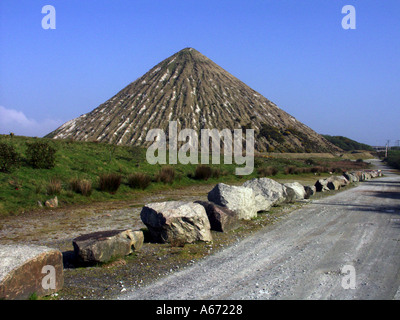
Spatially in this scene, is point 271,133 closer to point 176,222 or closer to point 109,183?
point 109,183

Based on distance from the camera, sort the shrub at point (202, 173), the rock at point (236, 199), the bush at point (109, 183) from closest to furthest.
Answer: the rock at point (236, 199) < the bush at point (109, 183) < the shrub at point (202, 173)

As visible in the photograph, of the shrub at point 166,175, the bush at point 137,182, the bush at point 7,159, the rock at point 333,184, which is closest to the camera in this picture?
the bush at point 7,159

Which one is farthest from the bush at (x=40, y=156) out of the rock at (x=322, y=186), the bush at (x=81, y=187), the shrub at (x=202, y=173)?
the rock at (x=322, y=186)

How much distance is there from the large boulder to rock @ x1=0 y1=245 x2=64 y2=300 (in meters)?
9.84

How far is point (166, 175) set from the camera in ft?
78.8

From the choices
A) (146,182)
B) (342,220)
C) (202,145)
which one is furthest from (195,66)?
(342,220)

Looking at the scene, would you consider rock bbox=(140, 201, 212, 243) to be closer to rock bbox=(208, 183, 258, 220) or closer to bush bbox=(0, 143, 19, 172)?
rock bbox=(208, 183, 258, 220)

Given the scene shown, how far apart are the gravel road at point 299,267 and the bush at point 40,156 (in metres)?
13.1

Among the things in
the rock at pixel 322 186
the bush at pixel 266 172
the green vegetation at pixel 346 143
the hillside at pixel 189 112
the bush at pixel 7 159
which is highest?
the hillside at pixel 189 112

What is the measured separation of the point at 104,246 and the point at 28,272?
1.99 meters

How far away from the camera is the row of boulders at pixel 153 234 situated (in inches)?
207

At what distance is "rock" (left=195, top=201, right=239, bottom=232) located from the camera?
10.3 metres

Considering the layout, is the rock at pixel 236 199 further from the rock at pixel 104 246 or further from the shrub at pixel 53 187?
the shrub at pixel 53 187
